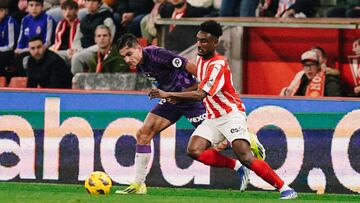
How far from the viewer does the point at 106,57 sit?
56.7 feet

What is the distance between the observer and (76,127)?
14.9m

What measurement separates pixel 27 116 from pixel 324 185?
3.90 meters

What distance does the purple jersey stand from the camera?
1310cm

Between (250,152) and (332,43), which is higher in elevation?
(332,43)

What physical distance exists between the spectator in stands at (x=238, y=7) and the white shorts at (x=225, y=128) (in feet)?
15.8

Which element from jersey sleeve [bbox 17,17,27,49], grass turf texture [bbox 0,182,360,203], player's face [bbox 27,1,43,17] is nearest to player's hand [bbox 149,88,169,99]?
grass turf texture [bbox 0,182,360,203]

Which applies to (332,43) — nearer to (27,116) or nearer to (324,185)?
(324,185)

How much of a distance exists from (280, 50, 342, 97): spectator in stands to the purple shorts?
262 cm

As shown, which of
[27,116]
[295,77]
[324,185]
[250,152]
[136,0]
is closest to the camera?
[250,152]

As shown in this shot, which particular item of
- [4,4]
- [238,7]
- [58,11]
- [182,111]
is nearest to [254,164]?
[182,111]

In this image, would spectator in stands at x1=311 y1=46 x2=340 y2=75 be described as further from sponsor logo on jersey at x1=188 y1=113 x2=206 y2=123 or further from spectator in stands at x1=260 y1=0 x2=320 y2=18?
sponsor logo on jersey at x1=188 y1=113 x2=206 y2=123

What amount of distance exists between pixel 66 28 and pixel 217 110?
6.58 metres

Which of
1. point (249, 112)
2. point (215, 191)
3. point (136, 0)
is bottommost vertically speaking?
point (215, 191)

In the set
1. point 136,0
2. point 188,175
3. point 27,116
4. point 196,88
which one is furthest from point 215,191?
point 136,0
